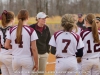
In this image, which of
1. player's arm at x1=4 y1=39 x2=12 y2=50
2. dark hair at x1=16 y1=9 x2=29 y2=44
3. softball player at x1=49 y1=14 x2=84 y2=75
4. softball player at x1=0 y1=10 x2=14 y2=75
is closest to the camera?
softball player at x1=49 y1=14 x2=84 y2=75

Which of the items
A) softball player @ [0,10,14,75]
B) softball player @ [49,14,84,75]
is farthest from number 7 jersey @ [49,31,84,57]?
softball player @ [0,10,14,75]

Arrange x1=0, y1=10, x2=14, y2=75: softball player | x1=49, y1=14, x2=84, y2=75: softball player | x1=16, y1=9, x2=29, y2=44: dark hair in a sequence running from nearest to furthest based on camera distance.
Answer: x1=49, y1=14, x2=84, y2=75: softball player, x1=16, y1=9, x2=29, y2=44: dark hair, x1=0, y1=10, x2=14, y2=75: softball player

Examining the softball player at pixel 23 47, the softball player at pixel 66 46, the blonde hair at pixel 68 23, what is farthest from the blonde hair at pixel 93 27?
the softball player at pixel 23 47

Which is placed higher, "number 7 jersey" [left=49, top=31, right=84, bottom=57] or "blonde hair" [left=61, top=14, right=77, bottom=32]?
"blonde hair" [left=61, top=14, right=77, bottom=32]

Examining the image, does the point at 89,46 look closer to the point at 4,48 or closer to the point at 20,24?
the point at 20,24

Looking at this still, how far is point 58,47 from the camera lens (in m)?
5.08

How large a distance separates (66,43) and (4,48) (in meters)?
1.48

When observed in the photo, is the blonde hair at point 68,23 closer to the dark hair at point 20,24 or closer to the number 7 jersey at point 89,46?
the number 7 jersey at point 89,46

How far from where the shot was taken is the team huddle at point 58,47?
5062 millimetres

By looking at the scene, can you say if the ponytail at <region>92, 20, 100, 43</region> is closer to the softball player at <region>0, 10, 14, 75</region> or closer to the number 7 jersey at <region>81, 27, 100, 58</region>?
the number 7 jersey at <region>81, 27, 100, 58</region>

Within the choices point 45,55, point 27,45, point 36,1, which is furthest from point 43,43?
point 36,1

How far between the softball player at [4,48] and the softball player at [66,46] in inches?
46.5

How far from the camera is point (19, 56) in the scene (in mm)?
5270

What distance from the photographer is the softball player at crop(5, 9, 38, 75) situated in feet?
17.2
